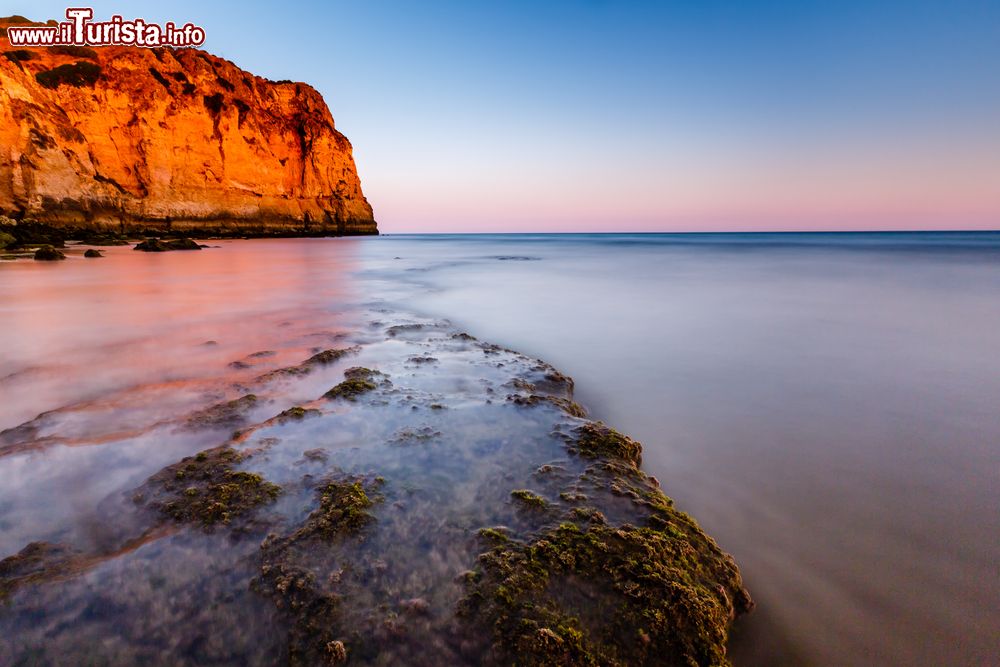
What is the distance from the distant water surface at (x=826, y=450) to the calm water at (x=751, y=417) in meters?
0.01

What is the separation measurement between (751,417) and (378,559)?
3.13 m

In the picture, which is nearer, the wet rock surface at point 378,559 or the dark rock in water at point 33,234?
the wet rock surface at point 378,559

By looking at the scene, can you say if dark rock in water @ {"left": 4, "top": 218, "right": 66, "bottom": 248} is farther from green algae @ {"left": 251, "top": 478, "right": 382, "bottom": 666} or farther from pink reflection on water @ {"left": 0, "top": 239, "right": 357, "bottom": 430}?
green algae @ {"left": 251, "top": 478, "right": 382, "bottom": 666}

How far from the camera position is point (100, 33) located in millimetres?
29906

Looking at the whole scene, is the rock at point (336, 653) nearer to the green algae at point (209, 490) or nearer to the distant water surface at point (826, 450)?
the green algae at point (209, 490)

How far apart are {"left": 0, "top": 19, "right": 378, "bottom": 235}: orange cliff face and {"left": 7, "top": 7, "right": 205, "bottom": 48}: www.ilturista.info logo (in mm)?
604

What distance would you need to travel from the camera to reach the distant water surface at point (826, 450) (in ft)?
5.62

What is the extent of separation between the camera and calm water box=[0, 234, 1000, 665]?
1794mm

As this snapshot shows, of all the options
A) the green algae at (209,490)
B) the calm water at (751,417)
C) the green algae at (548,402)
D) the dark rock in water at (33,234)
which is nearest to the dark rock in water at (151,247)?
the dark rock in water at (33,234)

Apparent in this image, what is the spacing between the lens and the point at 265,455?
2.37 m

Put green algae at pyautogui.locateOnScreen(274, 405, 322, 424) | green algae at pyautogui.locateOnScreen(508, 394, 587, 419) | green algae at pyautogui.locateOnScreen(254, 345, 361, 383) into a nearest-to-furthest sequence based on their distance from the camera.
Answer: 1. green algae at pyautogui.locateOnScreen(274, 405, 322, 424)
2. green algae at pyautogui.locateOnScreen(508, 394, 587, 419)
3. green algae at pyautogui.locateOnScreen(254, 345, 361, 383)

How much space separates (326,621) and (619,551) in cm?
105

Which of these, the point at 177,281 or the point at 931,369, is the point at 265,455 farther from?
the point at 177,281

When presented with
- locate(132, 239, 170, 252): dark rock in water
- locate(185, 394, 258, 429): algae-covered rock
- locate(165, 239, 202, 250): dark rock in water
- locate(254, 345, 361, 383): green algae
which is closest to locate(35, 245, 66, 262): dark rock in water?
locate(132, 239, 170, 252): dark rock in water
